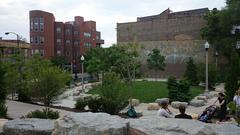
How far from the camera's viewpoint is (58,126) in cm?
638

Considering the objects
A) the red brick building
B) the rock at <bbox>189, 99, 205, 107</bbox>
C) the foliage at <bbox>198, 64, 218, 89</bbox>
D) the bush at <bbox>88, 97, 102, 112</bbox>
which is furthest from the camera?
the red brick building

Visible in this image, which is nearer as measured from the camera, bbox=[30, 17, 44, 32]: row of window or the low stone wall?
the low stone wall

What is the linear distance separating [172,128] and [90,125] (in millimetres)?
1290

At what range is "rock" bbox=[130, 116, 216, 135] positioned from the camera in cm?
584

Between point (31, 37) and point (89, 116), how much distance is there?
82135mm

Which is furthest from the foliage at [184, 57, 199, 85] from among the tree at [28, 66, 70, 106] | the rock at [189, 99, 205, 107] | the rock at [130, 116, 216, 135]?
the rock at [130, 116, 216, 135]

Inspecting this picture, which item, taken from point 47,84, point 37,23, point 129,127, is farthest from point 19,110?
point 37,23

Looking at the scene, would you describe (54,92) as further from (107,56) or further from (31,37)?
(31,37)

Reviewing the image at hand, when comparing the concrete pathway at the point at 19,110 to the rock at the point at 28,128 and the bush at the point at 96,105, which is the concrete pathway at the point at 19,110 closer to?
the bush at the point at 96,105

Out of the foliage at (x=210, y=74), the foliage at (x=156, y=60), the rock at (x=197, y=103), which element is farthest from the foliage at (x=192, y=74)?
the rock at (x=197, y=103)

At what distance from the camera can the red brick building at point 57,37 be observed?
84.6 m

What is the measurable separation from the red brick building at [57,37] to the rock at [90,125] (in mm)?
72296

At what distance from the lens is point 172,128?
19.4ft

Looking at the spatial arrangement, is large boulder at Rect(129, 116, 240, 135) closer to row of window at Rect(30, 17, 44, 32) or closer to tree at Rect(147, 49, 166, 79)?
tree at Rect(147, 49, 166, 79)
